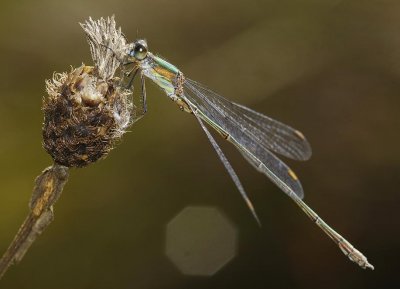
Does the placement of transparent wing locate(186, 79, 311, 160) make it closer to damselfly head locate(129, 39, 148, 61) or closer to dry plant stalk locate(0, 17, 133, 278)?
damselfly head locate(129, 39, 148, 61)

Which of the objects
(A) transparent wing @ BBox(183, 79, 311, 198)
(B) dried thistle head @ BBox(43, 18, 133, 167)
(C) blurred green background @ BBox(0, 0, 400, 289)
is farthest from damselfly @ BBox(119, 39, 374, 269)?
(C) blurred green background @ BBox(0, 0, 400, 289)

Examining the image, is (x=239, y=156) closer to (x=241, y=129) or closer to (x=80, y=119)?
(x=241, y=129)

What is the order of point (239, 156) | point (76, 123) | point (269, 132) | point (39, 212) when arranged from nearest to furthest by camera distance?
point (39, 212) < point (76, 123) < point (269, 132) < point (239, 156)

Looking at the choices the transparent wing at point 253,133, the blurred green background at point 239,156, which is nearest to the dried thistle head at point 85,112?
the transparent wing at point 253,133

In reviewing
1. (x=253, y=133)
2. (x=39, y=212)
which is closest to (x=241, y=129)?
(x=253, y=133)

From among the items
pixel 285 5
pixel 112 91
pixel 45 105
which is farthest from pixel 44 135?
pixel 285 5

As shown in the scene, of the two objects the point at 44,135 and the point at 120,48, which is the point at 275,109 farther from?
the point at 44,135

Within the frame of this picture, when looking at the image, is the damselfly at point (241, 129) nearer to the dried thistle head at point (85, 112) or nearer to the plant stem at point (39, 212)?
the dried thistle head at point (85, 112)
